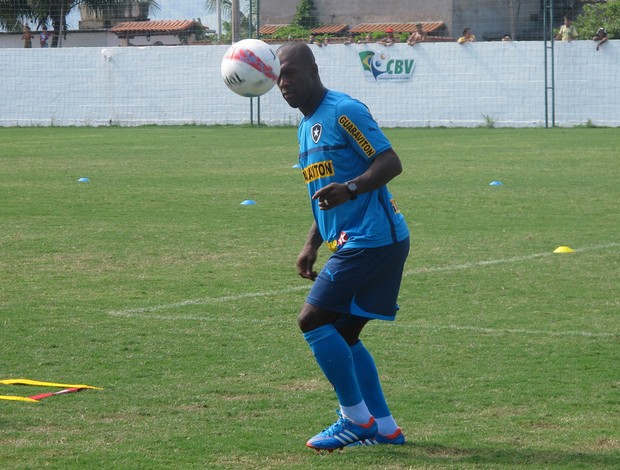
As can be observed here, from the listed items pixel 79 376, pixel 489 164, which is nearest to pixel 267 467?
pixel 79 376

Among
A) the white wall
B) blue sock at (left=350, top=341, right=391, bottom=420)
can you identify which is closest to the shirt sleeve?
blue sock at (left=350, top=341, right=391, bottom=420)

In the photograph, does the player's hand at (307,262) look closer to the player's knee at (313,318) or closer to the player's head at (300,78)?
the player's knee at (313,318)

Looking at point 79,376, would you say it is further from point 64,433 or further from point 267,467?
point 267,467

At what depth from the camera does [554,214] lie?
1452 centimetres

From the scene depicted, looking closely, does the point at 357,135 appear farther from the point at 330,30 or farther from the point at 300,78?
the point at 330,30

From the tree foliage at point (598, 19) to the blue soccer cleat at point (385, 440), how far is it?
37.6m

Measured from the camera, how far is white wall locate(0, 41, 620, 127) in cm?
3369

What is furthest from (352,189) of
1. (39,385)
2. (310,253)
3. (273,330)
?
→ (273,330)

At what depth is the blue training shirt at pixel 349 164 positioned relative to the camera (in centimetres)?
522

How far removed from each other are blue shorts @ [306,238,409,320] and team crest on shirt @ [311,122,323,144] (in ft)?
1.75

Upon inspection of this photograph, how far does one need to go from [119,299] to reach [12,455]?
424 centimetres

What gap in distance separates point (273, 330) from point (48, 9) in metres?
40.4

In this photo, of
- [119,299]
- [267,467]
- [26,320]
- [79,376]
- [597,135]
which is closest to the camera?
[267,467]

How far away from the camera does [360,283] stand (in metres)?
5.21
